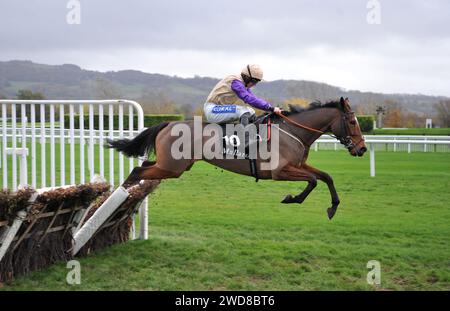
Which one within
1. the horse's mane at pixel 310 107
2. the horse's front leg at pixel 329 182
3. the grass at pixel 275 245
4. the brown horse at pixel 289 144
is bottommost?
the grass at pixel 275 245

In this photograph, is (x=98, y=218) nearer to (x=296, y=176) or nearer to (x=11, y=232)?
(x=11, y=232)

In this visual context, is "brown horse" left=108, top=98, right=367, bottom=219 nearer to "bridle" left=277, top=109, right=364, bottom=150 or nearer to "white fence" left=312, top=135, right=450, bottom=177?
"bridle" left=277, top=109, right=364, bottom=150

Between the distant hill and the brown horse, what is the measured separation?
126ft

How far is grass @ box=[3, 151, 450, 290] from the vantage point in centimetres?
505

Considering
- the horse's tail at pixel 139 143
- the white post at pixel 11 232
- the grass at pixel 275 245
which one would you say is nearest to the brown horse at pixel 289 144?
the horse's tail at pixel 139 143

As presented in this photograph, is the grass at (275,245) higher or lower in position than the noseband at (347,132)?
lower

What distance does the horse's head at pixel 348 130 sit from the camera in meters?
5.74

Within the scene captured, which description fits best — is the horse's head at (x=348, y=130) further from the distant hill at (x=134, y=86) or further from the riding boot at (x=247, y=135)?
the distant hill at (x=134, y=86)

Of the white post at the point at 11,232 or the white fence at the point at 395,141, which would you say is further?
the white fence at the point at 395,141

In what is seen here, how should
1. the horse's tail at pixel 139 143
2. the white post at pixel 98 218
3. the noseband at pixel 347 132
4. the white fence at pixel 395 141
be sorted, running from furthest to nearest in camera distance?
the white fence at pixel 395 141 < the horse's tail at pixel 139 143 < the noseband at pixel 347 132 < the white post at pixel 98 218

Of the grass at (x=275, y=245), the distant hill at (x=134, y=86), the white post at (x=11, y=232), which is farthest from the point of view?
the distant hill at (x=134, y=86)

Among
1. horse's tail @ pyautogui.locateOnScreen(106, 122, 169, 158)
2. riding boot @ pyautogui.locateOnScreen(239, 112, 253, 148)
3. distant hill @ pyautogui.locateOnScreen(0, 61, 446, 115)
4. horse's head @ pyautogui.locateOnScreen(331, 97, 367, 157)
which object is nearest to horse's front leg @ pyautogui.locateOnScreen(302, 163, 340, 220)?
horse's head @ pyautogui.locateOnScreen(331, 97, 367, 157)

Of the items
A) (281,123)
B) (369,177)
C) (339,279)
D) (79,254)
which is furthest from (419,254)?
(369,177)

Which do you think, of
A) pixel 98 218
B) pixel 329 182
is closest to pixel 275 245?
pixel 329 182
